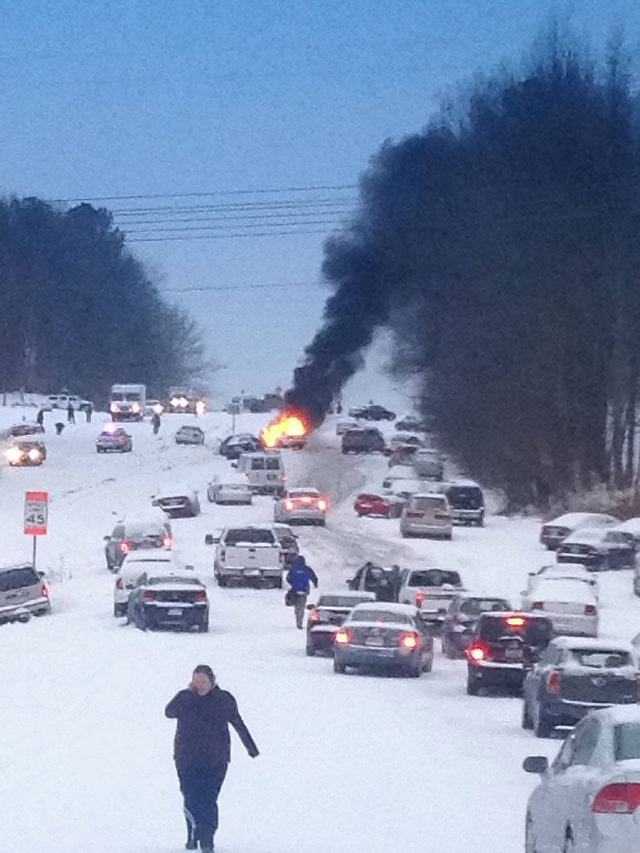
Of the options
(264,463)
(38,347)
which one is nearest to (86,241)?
(38,347)

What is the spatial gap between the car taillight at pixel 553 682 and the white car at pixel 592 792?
35.2 ft

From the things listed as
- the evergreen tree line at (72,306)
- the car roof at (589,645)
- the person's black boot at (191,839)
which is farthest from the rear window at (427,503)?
the evergreen tree line at (72,306)

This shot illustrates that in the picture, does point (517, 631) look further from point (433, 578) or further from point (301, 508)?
point (301, 508)

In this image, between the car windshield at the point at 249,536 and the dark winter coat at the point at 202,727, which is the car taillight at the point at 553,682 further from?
the car windshield at the point at 249,536

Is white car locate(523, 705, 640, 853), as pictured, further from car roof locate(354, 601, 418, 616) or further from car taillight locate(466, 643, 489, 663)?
car roof locate(354, 601, 418, 616)

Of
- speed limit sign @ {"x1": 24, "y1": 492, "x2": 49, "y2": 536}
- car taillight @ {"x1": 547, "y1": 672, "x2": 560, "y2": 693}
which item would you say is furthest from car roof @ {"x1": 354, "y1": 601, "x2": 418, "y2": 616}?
speed limit sign @ {"x1": 24, "y1": 492, "x2": 49, "y2": 536}

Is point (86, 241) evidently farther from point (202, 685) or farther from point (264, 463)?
point (202, 685)

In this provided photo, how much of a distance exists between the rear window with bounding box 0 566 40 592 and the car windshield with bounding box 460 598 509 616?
39.8ft

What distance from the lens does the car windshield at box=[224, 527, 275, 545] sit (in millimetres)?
48656

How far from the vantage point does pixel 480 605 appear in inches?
1423

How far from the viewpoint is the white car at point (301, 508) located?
63.9m

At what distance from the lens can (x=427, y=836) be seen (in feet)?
50.2

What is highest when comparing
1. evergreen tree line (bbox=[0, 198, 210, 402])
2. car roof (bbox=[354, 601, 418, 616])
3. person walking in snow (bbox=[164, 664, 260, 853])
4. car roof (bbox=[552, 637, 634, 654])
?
evergreen tree line (bbox=[0, 198, 210, 402])

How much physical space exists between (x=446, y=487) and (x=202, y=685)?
54950mm
